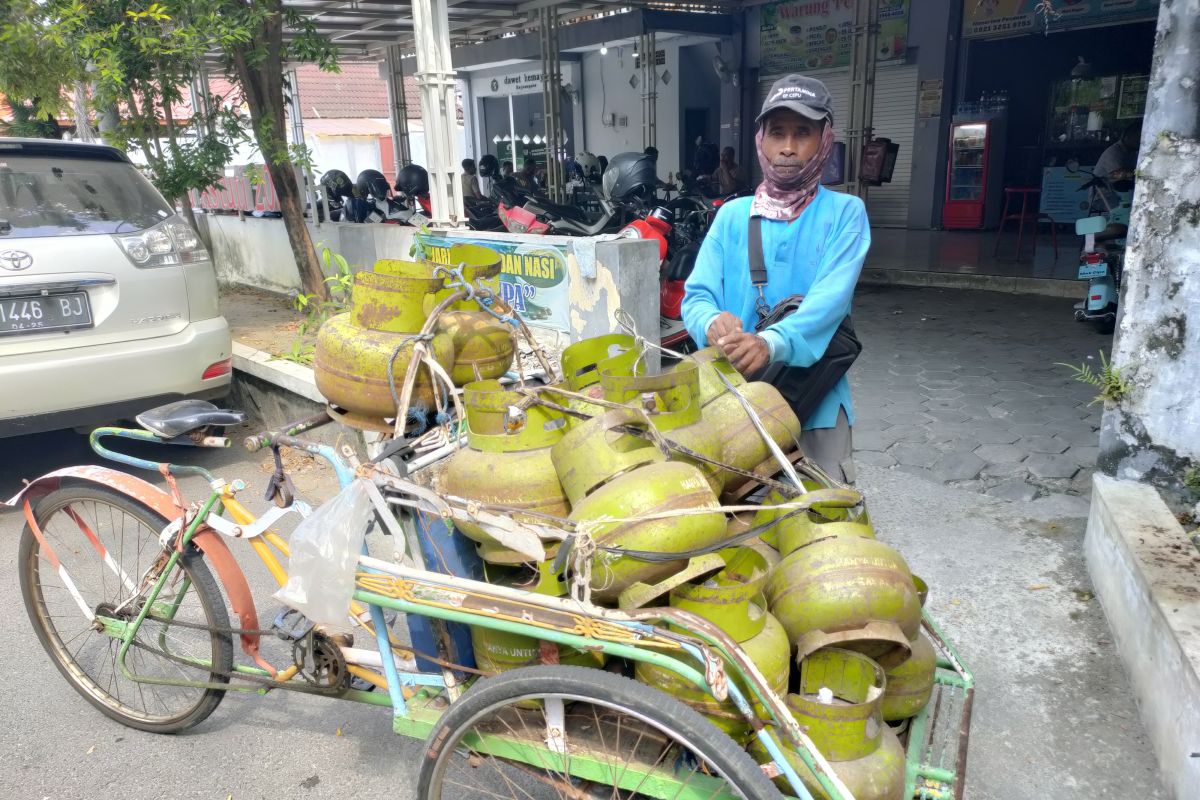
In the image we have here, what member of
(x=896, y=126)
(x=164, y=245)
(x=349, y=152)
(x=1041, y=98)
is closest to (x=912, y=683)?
(x=164, y=245)

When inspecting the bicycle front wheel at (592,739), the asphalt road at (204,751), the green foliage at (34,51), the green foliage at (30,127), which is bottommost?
the asphalt road at (204,751)

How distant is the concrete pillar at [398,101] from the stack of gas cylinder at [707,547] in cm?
1463

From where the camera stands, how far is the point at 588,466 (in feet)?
6.02

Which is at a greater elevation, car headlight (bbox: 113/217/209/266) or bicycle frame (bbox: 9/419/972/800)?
car headlight (bbox: 113/217/209/266)

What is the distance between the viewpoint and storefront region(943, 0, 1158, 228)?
39.0 feet

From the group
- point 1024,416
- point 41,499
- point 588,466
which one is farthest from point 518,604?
point 1024,416

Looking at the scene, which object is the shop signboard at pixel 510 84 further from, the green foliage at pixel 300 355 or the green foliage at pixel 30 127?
the green foliage at pixel 300 355

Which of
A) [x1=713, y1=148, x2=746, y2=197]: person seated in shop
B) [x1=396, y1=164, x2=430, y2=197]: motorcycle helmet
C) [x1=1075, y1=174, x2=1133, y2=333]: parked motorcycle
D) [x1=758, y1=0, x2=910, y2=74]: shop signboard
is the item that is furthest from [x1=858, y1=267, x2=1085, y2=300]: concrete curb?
[x1=396, y1=164, x2=430, y2=197]: motorcycle helmet

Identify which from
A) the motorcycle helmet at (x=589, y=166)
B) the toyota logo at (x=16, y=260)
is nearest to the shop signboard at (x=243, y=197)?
the toyota logo at (x=16, y=260)

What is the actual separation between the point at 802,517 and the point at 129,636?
6.88 ft

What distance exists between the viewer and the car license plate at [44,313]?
13.1ft

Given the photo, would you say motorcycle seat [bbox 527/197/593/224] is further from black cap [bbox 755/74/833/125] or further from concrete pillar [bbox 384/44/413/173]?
concrete pillar [bbox 384/44/413/173]

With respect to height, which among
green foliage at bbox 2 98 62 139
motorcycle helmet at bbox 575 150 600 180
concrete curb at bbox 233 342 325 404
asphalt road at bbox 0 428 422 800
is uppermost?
green foliage at bbox 2 98 62 139

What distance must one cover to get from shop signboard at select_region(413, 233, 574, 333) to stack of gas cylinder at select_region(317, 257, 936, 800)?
2.58 m
